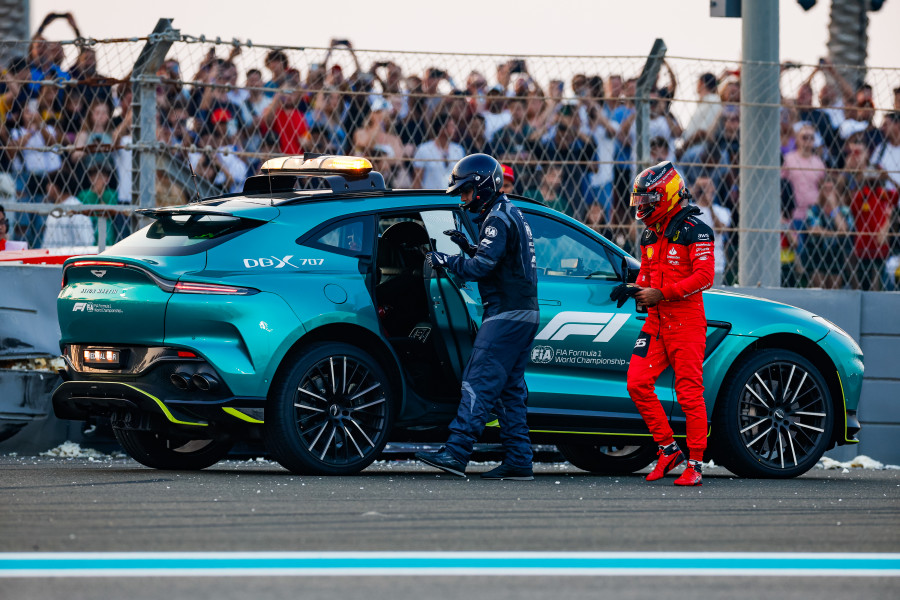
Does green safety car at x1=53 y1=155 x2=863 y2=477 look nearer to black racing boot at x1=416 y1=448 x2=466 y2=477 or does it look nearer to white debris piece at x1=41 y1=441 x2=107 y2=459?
black racing boot at x1=416 y1=448 x2=466 y2=477

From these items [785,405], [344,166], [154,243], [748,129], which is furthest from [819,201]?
[154,243]

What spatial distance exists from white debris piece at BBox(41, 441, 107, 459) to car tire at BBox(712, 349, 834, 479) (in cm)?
432

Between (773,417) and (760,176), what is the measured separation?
2.95m

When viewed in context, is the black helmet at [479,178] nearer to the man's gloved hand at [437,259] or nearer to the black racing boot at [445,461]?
the man's gloved hand at [437,259]

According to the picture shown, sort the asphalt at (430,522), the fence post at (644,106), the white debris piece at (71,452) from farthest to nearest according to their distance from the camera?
the fence post at (644,106) → the white debris piece at (71,452) → the asphalt at (430,522)

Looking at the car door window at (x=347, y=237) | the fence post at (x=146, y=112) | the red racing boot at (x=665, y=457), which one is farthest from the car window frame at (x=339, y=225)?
the fence post at (x=146, y=112)

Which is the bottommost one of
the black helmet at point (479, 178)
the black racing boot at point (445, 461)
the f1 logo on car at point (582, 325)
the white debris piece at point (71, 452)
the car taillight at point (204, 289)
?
the white debris piece at point (71, 452)

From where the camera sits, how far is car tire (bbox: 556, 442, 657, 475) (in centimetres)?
1063

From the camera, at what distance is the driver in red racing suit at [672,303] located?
29.0 ft

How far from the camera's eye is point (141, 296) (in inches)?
330

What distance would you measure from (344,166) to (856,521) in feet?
12.5

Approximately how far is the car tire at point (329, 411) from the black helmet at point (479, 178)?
107 cm
